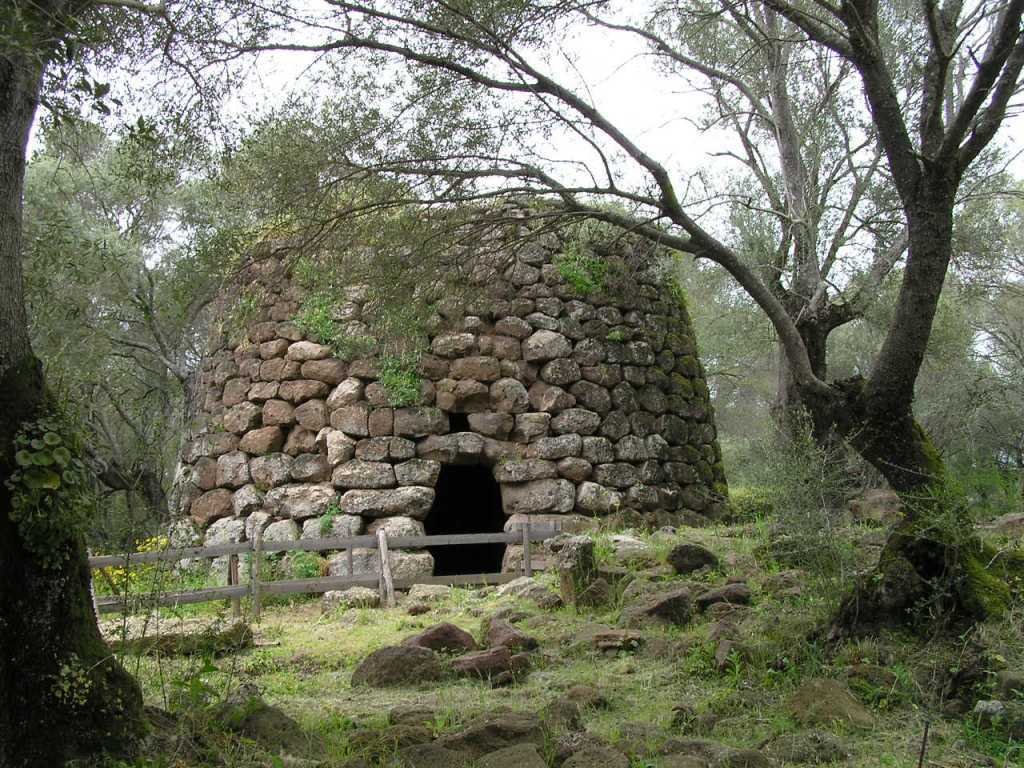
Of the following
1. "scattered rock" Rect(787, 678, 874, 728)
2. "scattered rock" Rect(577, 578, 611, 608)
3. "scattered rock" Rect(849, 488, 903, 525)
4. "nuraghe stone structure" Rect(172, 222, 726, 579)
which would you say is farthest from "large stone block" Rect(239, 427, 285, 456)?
"scattered rock" Rect(787, 678, 874, 728)

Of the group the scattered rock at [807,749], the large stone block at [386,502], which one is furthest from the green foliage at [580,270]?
the scattered rock at [807,749]

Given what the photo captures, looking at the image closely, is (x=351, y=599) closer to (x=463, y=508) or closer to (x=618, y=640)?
(x=618, y=640)

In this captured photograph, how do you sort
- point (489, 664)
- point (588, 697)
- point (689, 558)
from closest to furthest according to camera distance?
point (588, 697) < point (489, 664) < point (689, 558)

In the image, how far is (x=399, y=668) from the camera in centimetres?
568

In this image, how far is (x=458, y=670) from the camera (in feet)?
18.8

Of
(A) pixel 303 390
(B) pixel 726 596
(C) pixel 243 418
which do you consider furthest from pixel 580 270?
(B) pixel 726 596

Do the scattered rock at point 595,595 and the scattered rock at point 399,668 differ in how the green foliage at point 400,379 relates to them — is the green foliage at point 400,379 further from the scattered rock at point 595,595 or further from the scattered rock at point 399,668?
the scattered rock at point 399,668

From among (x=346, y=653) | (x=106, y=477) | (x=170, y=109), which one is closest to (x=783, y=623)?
(x=346, y=653)

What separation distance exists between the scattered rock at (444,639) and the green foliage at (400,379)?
3.94m

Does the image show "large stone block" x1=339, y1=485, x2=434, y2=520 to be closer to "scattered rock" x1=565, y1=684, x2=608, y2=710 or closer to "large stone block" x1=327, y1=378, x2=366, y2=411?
"large stone block" x1=327, y1=378, x2=366, y2=411

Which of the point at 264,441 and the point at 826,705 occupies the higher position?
the point at 264,441

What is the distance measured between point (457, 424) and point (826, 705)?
6.60 m

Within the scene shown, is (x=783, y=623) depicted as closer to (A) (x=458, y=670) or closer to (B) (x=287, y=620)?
(A) (x=458, y=670)

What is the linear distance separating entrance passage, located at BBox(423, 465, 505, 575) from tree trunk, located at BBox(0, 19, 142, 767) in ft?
29.0
